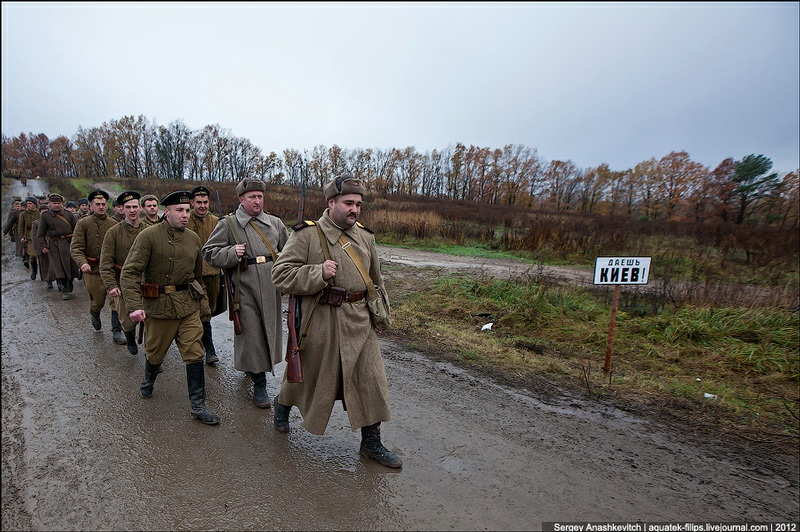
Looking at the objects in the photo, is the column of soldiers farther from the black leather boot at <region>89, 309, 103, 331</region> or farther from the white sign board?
the white sign board

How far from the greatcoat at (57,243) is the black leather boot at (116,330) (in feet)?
10.7

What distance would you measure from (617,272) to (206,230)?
5.17 meters

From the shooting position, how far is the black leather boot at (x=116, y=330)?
5.81m

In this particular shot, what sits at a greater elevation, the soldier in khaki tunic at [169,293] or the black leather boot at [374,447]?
the soldier in khaki tunic at [169,293]

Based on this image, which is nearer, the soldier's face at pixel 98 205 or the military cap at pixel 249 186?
the military cap at pixel 249 186

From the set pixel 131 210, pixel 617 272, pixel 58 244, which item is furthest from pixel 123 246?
pixel 617 272

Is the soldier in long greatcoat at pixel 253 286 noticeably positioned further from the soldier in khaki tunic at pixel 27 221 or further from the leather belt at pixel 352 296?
the soldier in khaki tunic at pixel 27 221

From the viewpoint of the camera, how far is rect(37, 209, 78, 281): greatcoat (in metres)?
8.25

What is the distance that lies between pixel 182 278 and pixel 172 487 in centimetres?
196

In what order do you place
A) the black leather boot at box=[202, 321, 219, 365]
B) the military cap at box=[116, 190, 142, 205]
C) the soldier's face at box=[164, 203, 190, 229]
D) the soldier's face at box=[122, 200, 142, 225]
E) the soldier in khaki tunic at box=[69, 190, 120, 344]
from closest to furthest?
the soldier's face at box=[164, 203, 190, 229]
the black leather boot at box=[202, 321, 219, 365]
the soldier's face at box=[122, 200, 142, 225]
the military cap at box=[116, 190, 142, 205]
the soldier in khaki tunic at box=[69, 190, 120, 344]

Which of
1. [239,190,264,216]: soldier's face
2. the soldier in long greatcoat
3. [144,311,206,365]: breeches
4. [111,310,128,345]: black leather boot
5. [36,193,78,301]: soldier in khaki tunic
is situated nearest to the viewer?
[144,311,206,365]: breeches

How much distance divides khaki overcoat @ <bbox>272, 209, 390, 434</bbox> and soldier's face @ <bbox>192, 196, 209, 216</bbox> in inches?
93.9

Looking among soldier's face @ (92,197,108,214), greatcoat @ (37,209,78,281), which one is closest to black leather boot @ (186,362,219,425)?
soldier's face @ (92,197,108,214)

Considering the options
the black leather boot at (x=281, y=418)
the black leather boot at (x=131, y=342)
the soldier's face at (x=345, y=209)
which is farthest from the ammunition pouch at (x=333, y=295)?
the black leather boot at (x=131, y=342)
